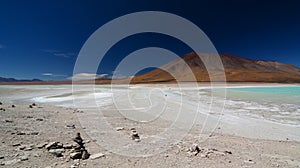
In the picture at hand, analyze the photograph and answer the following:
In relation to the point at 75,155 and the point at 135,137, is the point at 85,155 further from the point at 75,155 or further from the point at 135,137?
the point at 135,137

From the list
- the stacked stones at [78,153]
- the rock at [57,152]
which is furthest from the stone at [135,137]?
the rock at [57,152]

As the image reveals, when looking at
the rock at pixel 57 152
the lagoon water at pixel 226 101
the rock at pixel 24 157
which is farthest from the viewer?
the lagoon water at pixel 226 101

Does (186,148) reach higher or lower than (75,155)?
lower

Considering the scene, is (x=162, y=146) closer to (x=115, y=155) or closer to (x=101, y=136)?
(x=115, y=155)

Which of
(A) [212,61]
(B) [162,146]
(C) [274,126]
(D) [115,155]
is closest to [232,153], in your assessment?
(B) [162,146]

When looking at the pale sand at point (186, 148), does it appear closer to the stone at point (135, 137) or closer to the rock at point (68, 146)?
the stone at point (135, 137)

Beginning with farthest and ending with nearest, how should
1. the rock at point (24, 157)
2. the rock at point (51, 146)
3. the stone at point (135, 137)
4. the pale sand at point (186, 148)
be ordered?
the stone at point (135, 137), the rock at point (51, 146), the pale sand at point (186, 148), the rock at point (24, 157)

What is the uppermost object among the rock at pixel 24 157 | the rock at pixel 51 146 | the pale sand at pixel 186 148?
the rock at pixel 51 146

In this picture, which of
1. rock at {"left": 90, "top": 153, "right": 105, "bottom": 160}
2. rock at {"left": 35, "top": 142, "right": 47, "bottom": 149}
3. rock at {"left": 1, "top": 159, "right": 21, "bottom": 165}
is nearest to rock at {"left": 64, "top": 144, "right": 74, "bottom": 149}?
rock at {"left": 35, "top": 142, "right": 47, "bottom": 149}

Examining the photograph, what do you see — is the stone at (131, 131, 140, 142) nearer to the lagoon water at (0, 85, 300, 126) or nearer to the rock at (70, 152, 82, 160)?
the rock at (70, 152, 82, 160)

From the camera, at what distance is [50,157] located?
3.78 meters

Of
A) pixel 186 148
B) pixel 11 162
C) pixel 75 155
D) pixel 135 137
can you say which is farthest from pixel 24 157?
pixel 186 148

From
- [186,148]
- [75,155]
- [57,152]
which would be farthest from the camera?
[186,148]

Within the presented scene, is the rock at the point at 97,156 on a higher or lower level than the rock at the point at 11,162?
lower
